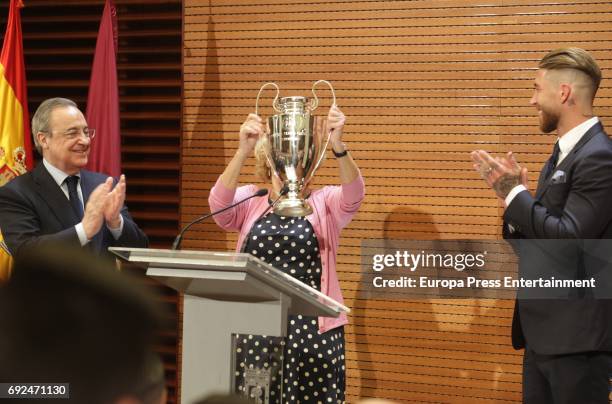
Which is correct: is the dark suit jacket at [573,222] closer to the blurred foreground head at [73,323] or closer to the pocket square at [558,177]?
the pocket square at [558,177]

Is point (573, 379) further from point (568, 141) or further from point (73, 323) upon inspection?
point (73, 323)

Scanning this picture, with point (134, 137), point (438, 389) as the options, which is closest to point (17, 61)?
point (134, 137)

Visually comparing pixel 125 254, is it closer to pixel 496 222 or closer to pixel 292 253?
pixel 292 253

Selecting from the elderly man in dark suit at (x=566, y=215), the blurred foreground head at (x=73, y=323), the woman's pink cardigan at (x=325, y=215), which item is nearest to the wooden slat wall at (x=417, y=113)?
the woman's pink cardigan at (x=325, y=215)

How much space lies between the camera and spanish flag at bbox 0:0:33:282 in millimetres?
4237

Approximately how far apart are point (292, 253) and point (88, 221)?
845mm

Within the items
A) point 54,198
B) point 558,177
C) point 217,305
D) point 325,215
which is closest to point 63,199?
point 54,198

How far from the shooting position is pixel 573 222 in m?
2.82

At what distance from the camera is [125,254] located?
229 cm

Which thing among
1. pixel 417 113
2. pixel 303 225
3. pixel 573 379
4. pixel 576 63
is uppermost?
pixel 576 63

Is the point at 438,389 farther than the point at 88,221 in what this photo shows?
Yes

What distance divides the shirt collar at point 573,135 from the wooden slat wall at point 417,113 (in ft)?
3.19

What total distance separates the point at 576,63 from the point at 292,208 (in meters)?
1.26

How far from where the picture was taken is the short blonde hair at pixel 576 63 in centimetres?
305
